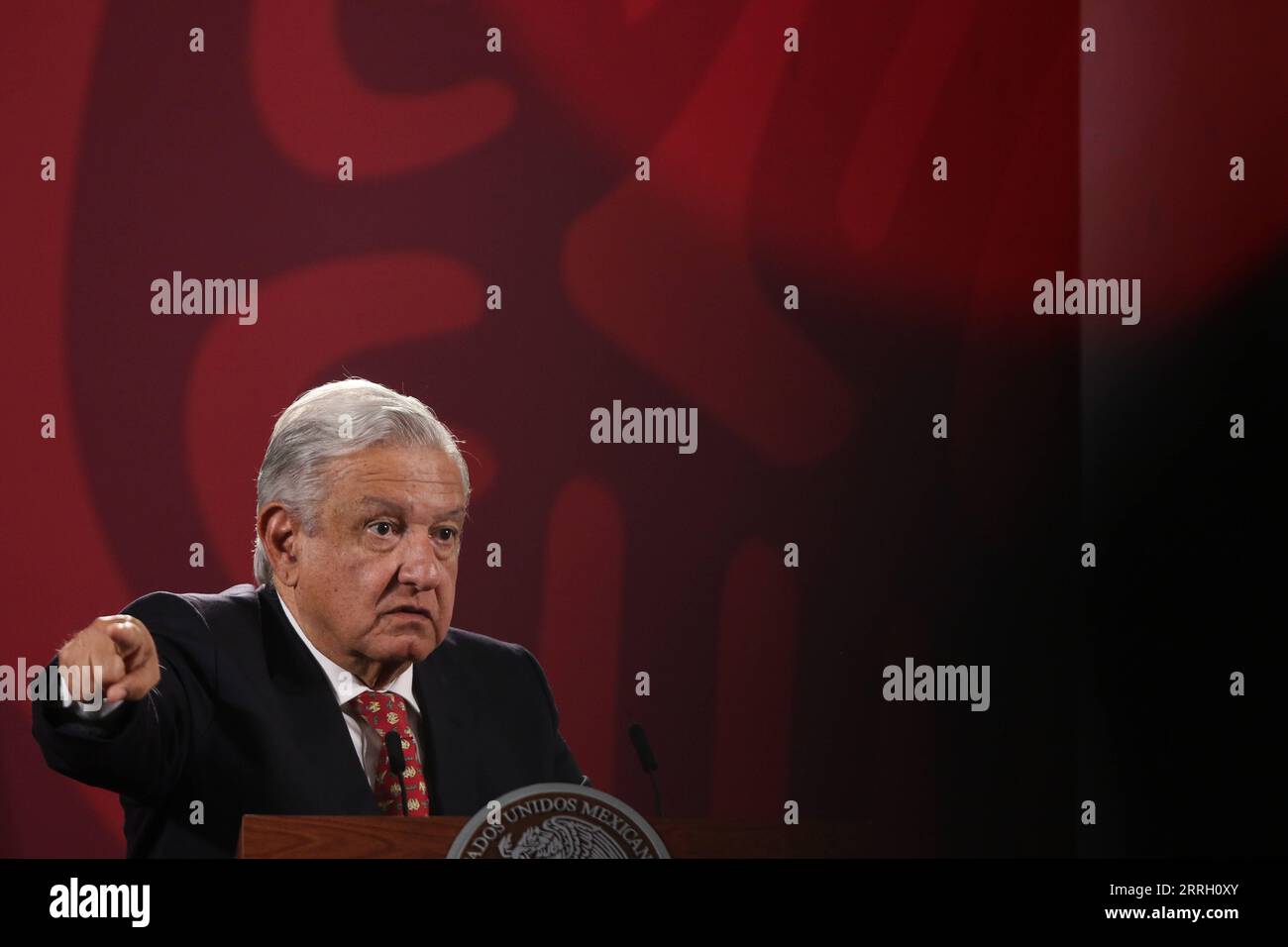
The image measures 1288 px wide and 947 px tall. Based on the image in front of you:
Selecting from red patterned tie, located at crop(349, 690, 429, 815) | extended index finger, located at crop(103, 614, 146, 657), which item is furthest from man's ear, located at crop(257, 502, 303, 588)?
extended index finger, located at crop(103, 614, 146, 657)

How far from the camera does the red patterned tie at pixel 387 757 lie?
3.28 meters

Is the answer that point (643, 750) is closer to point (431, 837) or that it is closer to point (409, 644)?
point (431, 837)

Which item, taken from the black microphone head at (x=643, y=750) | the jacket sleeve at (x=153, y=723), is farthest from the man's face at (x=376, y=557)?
the black microphone head at (x=643, y=750)

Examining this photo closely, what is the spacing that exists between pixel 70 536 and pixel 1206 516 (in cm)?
311

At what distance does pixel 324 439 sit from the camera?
3.51m

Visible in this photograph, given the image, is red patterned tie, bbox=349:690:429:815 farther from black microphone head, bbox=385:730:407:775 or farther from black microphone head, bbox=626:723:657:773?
black microphone head, bbox=626:723:657:773

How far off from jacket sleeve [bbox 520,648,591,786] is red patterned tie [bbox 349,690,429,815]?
0.38 metres

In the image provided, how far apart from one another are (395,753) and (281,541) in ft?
2.47

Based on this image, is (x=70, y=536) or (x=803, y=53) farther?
(x=803, y=53)

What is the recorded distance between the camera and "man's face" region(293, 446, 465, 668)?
11.2 feet

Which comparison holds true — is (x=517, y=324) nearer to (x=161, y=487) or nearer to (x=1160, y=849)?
(x=161, y=487)

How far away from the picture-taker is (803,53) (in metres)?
4.07

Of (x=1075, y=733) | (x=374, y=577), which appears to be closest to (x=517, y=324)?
(x=374, y=577)
